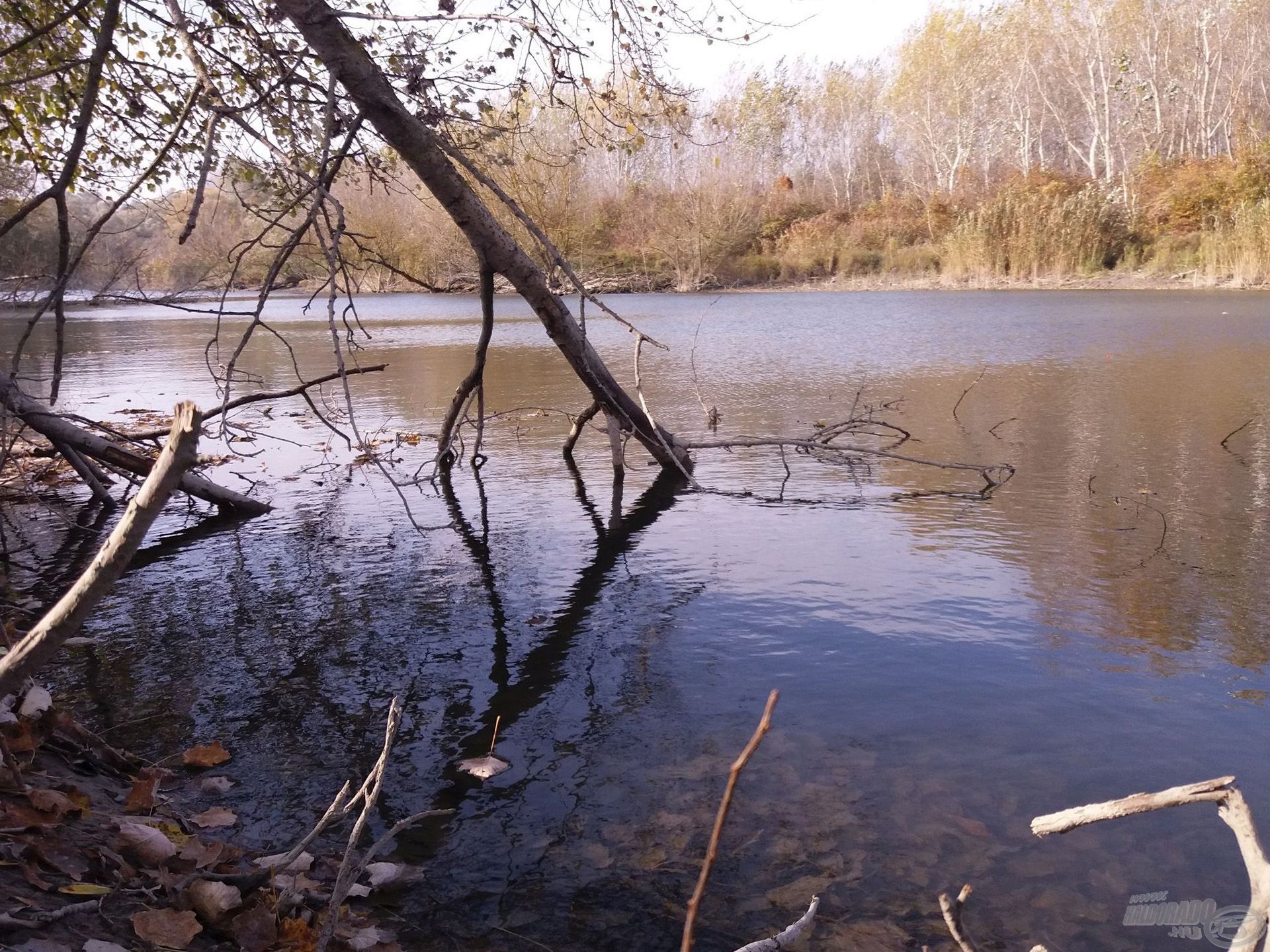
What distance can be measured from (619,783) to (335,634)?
2222 mm

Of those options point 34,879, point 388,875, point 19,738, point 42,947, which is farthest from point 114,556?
point 19,738

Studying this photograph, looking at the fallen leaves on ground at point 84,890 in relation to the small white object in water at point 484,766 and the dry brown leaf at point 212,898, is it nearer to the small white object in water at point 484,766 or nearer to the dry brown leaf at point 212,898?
the dry brown leaf at point 212,898

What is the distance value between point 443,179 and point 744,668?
10.8 ft

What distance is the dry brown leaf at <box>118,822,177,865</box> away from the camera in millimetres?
2709

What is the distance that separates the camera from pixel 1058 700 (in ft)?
13.5

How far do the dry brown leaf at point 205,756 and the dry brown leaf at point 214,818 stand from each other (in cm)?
40

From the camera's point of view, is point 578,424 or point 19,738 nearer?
point 19,738

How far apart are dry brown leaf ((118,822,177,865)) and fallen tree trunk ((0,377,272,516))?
3.26 m

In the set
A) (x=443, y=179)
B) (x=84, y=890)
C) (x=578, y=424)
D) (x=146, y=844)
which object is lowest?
(x=146, y=844)

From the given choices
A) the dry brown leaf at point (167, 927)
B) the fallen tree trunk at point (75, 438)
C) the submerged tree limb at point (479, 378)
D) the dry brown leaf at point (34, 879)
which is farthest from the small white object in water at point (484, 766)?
the submerged tree limb at point (479, 378)

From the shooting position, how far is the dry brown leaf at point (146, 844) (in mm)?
2709

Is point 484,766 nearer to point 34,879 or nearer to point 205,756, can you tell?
point 205,756

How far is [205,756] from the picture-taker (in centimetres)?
378

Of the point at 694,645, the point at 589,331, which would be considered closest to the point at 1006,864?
the point at 694,645
